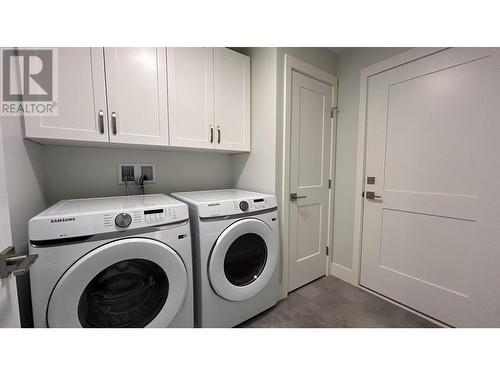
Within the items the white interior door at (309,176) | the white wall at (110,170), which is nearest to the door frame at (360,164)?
the white interior door at (309,176)

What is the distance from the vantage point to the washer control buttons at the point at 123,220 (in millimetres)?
882

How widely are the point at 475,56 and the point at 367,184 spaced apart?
39.5 inches

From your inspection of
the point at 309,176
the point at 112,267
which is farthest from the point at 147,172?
the point at 309,176

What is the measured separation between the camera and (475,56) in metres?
1.16

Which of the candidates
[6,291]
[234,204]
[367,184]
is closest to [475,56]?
[367,184]

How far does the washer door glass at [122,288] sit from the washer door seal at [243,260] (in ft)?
0.71

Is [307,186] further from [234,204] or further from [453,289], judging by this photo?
[453,289]

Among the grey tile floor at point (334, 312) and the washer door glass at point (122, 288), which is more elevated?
the washer door glass at point (122, 288)

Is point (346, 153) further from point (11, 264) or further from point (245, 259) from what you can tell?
point (11, 264)

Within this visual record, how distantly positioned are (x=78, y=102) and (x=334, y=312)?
223 cm

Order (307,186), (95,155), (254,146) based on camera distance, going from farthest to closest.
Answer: (307,186), (254,146), (95,155)

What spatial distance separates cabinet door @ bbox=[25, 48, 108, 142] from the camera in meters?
0.99

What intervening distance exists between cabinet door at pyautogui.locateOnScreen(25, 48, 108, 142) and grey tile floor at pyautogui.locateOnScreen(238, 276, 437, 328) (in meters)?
1.62

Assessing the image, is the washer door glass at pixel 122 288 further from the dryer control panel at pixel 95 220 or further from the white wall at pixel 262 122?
the white wall at pixel 262 122
